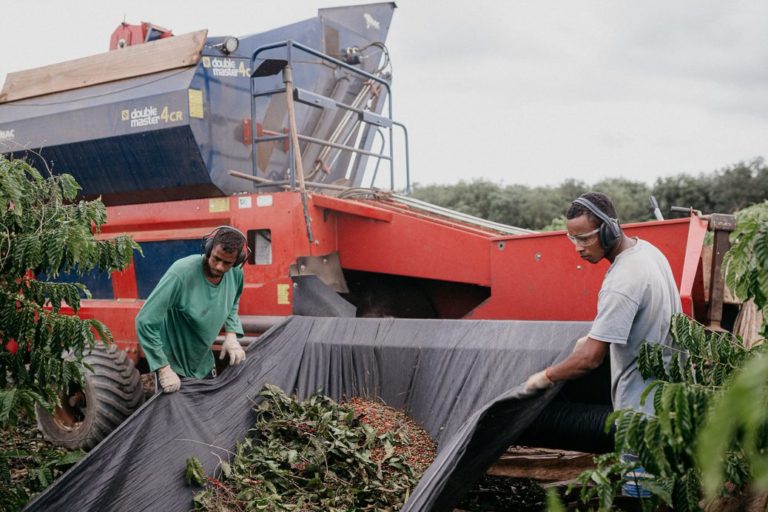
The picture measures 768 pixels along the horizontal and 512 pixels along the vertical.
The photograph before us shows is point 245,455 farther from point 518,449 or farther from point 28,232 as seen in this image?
point 518,449

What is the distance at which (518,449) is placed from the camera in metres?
4.96

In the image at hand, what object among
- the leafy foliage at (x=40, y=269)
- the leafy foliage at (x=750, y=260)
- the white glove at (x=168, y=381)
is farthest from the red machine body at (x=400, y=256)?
the leafy foliage at (x=750, y=260)

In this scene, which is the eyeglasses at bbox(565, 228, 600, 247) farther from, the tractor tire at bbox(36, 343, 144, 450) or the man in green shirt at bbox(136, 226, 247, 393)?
the tractor tire at bbox(36, 343, 144, 450)

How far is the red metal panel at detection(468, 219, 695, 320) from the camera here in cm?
415

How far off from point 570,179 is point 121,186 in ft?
63.6

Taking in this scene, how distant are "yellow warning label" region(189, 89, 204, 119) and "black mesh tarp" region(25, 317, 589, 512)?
2059 mm

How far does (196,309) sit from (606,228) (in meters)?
2.33

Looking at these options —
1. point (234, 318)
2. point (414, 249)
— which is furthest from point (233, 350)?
point (414, 249)

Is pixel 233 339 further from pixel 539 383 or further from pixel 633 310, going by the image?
pixel 633 310

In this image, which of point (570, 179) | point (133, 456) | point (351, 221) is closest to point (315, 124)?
point (351, 221)

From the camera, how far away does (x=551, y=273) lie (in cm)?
444

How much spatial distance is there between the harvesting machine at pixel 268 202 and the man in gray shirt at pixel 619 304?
98 cm

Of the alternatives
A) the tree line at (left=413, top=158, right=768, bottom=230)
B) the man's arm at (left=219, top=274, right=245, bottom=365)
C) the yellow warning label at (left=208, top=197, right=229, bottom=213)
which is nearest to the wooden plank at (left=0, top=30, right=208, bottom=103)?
the yellow warning label at (left=208, top=197, right=229, bottom=213)

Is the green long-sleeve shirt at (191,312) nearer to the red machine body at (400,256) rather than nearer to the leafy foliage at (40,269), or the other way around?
the leafy foliage at (40,269)
